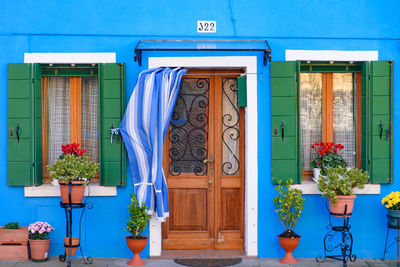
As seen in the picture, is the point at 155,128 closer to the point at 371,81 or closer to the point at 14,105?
the point at 14,105

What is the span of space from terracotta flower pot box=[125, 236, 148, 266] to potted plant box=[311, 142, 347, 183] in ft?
7.69

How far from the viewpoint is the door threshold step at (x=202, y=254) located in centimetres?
722

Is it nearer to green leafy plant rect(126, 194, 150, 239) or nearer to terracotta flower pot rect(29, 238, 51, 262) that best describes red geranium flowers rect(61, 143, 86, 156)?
green leafy plant rect(126, 194, 150, 239)

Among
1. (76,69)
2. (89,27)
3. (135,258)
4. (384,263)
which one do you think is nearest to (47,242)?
(135,258)

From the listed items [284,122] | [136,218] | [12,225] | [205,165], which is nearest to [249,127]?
[284,122]

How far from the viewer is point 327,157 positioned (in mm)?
7168

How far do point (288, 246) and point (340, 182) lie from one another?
1.03 m

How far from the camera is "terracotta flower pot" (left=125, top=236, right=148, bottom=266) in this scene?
22.7ft

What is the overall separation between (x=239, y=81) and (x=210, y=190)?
1.48 metres

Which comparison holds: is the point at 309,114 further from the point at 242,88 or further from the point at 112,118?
the point at 112,118

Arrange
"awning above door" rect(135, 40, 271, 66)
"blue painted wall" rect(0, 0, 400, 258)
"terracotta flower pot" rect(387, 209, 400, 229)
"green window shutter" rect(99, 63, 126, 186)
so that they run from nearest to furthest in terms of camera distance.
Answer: "terracotta flower pot" rect(387, 209, 400, 229) < "awning above door" rect(135, 40, 271, 66) < "green window shutter" rect(99, 63, 126, 186) < "blue painted wall" rect(0, 0, 400, 258)

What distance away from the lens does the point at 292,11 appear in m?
7.28

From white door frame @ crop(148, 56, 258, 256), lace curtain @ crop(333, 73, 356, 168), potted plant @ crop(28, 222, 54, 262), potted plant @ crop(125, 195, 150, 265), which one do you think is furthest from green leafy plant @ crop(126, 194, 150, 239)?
lace curtain @ crop(333, 73, 356, 168)

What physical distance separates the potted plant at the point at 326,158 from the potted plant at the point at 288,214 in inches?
18.8
